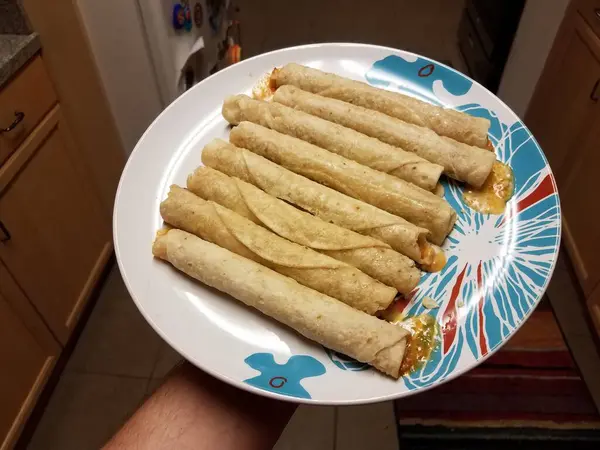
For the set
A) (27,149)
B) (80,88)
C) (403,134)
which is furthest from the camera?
(80,88)

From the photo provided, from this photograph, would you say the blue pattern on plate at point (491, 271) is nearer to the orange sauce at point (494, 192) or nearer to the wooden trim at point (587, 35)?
the orange sauce at point (494, 192)

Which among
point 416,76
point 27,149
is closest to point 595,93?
point 416,76

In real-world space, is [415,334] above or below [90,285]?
above

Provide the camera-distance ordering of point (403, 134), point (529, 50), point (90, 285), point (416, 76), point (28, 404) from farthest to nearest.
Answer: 1. point (529, 50)
2. point (90, 285)
3. point (28, 404)
4. point (416, 76)
5. point (403, 134)

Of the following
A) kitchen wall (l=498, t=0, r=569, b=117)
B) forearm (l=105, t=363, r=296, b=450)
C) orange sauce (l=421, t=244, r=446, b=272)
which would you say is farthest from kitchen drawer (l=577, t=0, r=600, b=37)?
forearm (l=105, t=363, r=296, b=450)

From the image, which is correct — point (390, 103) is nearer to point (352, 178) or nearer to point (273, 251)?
point (352, 178)

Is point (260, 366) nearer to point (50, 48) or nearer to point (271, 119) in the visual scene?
point (271, 119)
